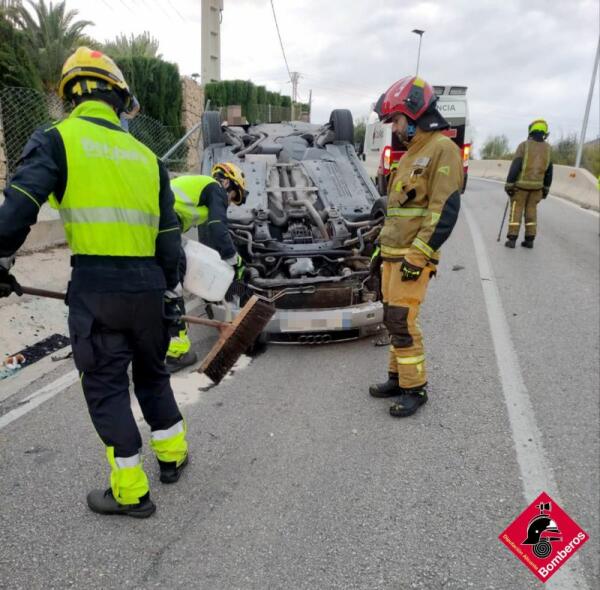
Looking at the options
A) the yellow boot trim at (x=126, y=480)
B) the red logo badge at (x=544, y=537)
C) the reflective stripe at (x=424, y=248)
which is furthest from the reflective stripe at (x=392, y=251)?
the yellow boot trim at (x=126, y=480)

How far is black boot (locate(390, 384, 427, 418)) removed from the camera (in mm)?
3399

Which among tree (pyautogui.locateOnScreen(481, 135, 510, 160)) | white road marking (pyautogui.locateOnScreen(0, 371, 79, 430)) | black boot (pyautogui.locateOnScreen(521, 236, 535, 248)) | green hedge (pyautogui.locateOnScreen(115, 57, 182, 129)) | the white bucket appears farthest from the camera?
tree (pyautogui.locateOnScreen(481, 135, 510, 160))

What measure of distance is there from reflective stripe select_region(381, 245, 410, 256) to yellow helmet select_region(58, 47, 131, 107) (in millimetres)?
1962

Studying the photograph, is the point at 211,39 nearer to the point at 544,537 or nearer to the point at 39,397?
the point at 39,397

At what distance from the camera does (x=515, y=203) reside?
27.4 ft

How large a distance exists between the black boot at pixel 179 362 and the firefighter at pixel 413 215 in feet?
5.07

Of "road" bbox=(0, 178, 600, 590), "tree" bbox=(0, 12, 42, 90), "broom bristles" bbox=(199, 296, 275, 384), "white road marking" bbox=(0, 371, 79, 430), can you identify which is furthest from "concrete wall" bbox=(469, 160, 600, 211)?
"white road marking" bbox=(0, 371, 79, 430)

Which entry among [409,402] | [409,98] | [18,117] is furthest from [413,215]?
[18,117]

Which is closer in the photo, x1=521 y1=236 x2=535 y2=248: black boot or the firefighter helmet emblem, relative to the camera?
the firefighter helmet emblem

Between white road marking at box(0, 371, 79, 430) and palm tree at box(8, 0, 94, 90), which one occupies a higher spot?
palm tree at box(8, 0, 94, 90)

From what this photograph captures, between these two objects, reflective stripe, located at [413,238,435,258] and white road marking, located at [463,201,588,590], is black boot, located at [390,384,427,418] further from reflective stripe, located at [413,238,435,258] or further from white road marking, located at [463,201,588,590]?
reflective stripe, located at [413,238,435,258]

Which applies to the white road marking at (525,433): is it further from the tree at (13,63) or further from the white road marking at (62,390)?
the tree at (13,63)

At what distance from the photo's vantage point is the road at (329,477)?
2.16 m

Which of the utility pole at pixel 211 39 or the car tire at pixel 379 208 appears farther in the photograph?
the utility pole at pixel 211 39
